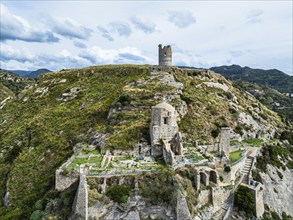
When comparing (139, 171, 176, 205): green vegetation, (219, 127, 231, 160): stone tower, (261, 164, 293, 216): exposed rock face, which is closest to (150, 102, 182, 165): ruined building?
(219, 127, 231, 160): stone tower

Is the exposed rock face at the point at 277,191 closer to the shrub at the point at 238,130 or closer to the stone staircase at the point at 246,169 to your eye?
the stone staircase at the point at 246,169

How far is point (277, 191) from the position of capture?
145 feet

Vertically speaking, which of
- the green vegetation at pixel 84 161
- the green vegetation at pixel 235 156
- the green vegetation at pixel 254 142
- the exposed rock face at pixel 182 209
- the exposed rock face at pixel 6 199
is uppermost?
the green vegetation at pixel 84 161

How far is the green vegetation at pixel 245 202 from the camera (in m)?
34.1

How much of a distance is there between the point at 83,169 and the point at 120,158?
733 centimetres

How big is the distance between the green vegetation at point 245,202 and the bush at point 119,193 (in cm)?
1525

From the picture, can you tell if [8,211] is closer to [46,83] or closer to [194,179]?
[194,179]

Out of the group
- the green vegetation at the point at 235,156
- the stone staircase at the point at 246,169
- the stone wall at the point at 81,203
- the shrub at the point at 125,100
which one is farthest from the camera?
the shrub at the point at 125,100

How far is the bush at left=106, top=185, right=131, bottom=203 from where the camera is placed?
89.5 ft

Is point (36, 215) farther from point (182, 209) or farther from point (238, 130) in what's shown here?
point (238, 130)

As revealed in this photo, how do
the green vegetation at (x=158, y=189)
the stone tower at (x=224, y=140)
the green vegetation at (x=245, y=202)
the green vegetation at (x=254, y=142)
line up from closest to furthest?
the green vegetation at (x=158, y=189), the green vegetation at (x=245, y=202), the stone tower at (x=224, y=140), the green vegetation at (x=254, y=142)

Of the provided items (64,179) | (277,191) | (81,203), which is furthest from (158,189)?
(277,191)

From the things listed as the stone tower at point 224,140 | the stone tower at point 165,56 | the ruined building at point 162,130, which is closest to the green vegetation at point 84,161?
the ruined building at point 162,130

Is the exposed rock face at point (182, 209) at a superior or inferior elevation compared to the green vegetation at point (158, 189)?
inferior
